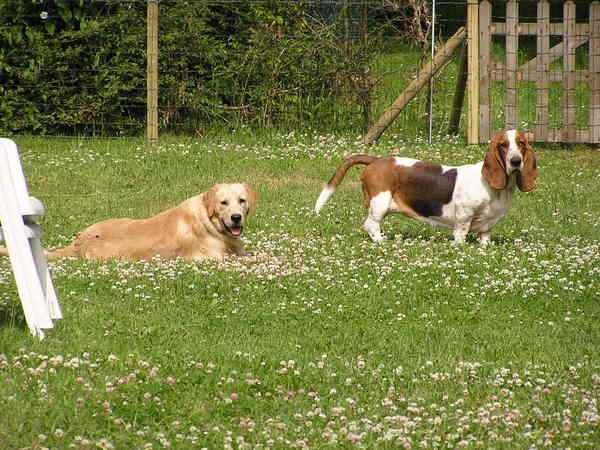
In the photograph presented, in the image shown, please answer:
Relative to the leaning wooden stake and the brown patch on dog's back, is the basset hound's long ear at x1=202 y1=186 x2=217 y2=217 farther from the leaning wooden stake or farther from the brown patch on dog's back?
the leaning wooden stake

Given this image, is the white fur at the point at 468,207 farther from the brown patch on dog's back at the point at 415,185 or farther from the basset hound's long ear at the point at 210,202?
the basset hound's long ear at the point at 210,202

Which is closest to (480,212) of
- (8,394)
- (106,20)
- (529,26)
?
(8,394)

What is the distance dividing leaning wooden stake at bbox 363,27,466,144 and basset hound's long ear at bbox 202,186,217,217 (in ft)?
23.4

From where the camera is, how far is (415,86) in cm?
1681

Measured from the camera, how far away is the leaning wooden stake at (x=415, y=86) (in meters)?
16.7

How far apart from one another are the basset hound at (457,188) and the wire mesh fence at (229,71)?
6184 millimetres

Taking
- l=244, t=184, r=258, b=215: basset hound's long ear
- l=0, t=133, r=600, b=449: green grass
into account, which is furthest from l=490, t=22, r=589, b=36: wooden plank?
l=244, t=184, r=258, b=215: basset hound's long ear

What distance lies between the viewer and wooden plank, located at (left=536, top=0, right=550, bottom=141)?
1692 cm

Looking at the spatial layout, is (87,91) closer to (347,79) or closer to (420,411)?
(347,79)

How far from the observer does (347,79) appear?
1758 centimetres

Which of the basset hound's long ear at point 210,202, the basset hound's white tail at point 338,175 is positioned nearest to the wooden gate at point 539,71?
the basset hound's white tail at point 338,175

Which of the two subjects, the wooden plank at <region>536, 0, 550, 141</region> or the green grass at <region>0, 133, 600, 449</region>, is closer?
the green grass at <region>0, 133, 600, 449</region>

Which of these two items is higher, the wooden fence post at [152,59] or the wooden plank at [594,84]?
the wooden fence post at [152,59]

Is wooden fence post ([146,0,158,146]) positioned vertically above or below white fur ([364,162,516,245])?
above
